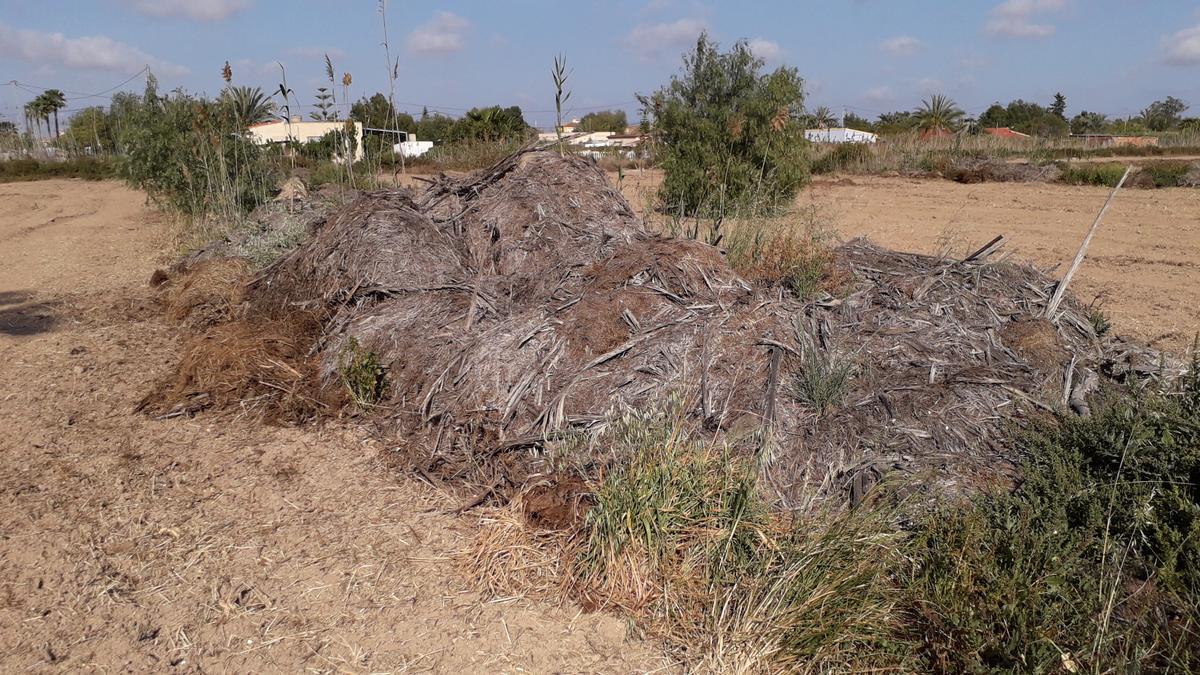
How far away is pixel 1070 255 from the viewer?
10633 mm

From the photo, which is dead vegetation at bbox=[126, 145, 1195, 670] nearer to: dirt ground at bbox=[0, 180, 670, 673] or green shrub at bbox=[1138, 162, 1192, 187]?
dirt ground at bbox=[0, 180, 670, 673]

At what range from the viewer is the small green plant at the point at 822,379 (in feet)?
13.1

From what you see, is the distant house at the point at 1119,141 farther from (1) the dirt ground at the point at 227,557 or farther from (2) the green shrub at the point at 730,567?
(1) the dirt ground at the point at 227,557

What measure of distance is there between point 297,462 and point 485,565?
1.63 metres

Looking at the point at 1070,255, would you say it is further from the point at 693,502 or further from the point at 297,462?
the point at 297,462

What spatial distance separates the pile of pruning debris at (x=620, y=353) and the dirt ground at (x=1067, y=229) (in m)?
2.13

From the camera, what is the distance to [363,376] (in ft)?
16.0

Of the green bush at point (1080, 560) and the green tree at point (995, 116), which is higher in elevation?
the green tree at point (995, 116)

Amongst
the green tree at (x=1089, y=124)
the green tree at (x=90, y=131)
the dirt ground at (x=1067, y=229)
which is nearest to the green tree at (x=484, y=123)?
the dirt ground at (x=1067, y=229)

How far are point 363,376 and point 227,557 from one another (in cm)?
156

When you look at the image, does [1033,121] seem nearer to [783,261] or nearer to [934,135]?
[934,135]

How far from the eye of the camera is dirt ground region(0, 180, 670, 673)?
293cm

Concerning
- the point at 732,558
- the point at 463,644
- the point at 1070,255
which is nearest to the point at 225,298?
the point at 463,644

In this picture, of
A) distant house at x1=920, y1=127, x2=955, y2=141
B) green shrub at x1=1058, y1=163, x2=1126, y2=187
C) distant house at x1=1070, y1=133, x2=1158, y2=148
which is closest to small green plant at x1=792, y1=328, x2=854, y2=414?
green shrub at x1=1058, y1=163, x2=1126, y2=187
